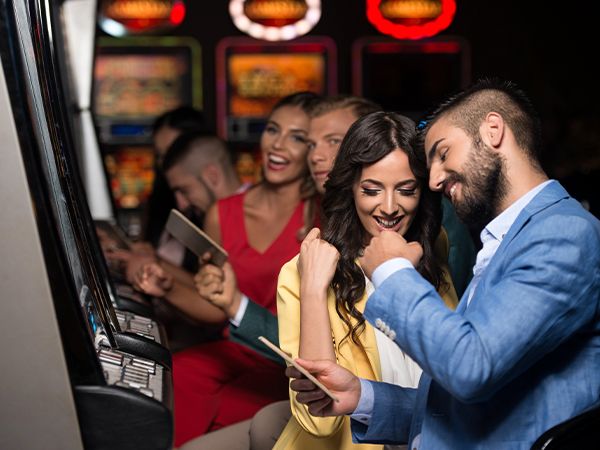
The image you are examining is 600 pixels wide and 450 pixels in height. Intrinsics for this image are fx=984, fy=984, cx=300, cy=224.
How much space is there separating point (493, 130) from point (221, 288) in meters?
1.08

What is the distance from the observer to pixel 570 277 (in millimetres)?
1396

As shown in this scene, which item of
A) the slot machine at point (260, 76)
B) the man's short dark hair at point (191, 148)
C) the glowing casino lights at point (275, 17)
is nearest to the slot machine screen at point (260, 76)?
the slot machine at point (260, 76)

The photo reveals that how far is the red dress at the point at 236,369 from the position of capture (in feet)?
9.08

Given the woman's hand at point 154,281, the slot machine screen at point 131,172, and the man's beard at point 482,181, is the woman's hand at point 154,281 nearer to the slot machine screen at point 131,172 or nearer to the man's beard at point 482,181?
the man's beard at point 482,181

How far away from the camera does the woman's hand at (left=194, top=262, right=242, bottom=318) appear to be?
2436mm

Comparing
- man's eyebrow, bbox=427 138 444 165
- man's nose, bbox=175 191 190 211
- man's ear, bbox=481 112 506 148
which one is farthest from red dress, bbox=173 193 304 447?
man's ear, bbox=481 112 506 148

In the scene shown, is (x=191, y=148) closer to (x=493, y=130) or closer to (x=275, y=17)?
(x=493, y=130)

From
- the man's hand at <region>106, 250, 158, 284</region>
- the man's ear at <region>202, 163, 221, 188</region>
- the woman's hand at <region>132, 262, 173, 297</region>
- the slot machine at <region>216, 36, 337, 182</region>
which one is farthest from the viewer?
the slot machine at <region>216, 36, 337, 182</region>

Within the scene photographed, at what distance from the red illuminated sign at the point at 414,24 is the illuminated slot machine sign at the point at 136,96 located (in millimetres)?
1300

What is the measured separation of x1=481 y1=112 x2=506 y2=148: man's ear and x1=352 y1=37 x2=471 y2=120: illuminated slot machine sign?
5.10 metres

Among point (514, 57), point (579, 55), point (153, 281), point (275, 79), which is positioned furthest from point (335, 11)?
point (153, 281)

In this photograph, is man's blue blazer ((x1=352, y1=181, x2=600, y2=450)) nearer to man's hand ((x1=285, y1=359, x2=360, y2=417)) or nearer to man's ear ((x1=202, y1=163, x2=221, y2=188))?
man's hand ((x1=285, y1=359, x2=360, y2=417))

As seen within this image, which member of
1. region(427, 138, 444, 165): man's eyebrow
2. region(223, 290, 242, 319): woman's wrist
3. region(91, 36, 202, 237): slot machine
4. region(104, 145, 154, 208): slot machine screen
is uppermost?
region(427, 138, 444, 165): man's eyebrow

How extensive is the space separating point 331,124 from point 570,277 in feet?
4.34
